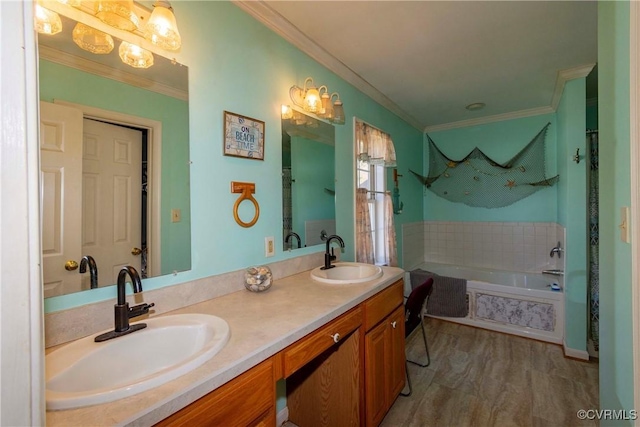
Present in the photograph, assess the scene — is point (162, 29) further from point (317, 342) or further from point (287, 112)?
point (317, 342)

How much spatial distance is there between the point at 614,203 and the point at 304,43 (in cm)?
180

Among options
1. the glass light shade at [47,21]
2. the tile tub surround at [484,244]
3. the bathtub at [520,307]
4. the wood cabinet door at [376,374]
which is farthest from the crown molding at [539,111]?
the glass light shade at [47,21]

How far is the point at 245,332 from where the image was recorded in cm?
94

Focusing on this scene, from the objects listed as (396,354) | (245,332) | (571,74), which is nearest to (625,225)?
(245,332)

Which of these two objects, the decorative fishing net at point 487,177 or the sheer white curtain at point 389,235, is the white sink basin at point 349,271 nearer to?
the sheer white curtain at point 389,235

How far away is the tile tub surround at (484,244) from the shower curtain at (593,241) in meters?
0.65

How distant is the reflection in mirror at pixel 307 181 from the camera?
1.76 metres

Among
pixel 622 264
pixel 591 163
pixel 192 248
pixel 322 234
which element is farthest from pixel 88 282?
pixel 591 163

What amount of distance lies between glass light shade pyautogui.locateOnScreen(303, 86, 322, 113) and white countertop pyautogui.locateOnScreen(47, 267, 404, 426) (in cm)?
→ 108

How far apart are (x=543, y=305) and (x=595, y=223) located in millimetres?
868

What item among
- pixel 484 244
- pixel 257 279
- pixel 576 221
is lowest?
pixel 484 244

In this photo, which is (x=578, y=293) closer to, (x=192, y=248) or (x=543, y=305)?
(x=543, y=305)

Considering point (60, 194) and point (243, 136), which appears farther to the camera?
point (243, 136)

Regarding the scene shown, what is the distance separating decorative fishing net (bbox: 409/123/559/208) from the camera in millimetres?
3215
